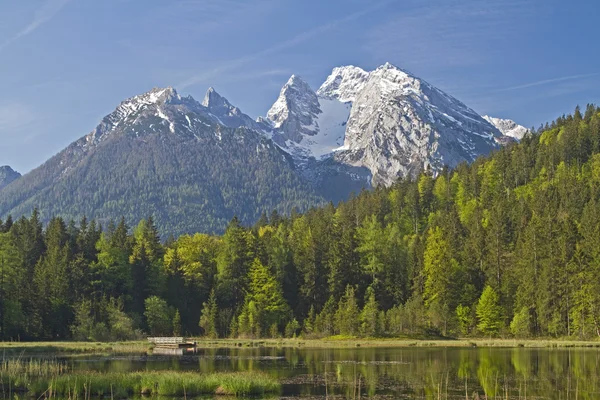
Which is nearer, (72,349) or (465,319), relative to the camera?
(72,349)

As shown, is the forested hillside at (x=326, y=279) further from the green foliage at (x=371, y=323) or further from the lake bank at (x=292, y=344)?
the lake bank at (x=292, y=344)

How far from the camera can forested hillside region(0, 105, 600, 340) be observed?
123m

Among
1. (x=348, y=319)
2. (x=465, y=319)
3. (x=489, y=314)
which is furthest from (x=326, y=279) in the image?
(x=489, y=314)

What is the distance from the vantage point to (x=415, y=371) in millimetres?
63719

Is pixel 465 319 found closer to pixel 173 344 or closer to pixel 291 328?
pixel 291 328

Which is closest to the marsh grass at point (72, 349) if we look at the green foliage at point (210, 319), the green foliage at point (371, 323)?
the green foliage at point (210, 319)

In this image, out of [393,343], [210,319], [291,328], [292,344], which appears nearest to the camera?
[393,343]

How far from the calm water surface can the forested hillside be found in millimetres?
40443

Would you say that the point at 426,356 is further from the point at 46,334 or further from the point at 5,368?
the point at 46,334

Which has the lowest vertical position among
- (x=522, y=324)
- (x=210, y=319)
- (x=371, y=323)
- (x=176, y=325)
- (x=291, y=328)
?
(x=291, y=328)

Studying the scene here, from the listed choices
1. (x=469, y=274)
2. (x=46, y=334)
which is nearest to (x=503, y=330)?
(x=469, y=274)

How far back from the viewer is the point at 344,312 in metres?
133

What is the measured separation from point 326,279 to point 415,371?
92794 mm

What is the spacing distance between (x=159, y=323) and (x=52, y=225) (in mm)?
36279
